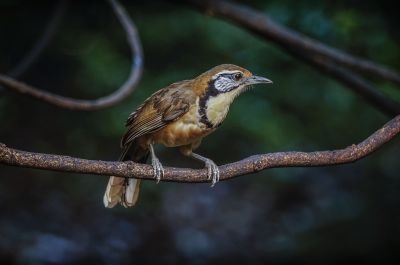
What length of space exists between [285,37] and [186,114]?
2.03 metres

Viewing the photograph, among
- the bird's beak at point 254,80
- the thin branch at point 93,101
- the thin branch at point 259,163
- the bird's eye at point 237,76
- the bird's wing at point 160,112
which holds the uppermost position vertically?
the thin branch at point 93,101

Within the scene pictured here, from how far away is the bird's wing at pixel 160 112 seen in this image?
3705 mm

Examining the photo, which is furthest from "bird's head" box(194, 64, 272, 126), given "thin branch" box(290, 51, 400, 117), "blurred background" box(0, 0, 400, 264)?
"blurred background" box(0, 0, 400, 264)

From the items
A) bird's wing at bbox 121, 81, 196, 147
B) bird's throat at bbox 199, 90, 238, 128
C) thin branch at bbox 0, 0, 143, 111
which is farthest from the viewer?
thin branch at bbox 0, 0, 143, 111

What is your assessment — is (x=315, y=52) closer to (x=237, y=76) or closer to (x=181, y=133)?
(x=237, y=76)

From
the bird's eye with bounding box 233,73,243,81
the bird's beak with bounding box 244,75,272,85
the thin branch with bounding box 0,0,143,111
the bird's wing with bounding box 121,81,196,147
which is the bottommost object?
the bird's beak with bounding box 244,75,272,85

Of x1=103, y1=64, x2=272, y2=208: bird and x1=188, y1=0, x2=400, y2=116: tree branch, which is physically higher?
x1=188, y1=0, x2=400, y2=116: tree branch

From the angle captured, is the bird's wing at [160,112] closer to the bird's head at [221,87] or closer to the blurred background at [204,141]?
the bird's head at [221,87]

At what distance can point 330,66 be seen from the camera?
554 centimetres

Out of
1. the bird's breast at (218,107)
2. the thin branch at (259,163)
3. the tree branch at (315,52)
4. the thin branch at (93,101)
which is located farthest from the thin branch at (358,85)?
the thin branch at (259,163)

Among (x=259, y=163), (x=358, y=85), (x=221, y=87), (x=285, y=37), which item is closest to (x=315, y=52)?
(x=285, y=37)

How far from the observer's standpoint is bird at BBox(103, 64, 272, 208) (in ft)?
11.8

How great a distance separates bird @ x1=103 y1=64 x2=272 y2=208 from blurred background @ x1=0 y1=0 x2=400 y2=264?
2636mm

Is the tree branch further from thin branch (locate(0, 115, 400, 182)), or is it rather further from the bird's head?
thin branch (locate(0, 115, 400, 182))
